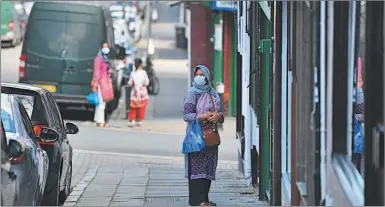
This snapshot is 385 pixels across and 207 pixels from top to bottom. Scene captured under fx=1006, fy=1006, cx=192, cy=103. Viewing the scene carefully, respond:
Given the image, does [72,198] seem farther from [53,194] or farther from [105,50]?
[105,50]

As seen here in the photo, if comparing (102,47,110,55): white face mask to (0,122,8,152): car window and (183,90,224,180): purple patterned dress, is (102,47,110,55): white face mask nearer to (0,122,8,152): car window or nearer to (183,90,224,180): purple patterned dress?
(183,90,224,180): purple patterned dress

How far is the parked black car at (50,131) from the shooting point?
10.2 metres

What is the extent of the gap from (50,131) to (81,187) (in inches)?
107

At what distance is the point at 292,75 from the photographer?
820 centimetres

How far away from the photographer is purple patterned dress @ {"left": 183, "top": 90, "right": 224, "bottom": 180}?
10398mm

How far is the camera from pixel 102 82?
20688 mm

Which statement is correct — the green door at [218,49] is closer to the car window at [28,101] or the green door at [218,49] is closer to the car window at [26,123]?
the car window at [28,101]

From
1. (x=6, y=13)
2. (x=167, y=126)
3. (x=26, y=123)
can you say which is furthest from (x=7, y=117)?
(x=6, y=13)

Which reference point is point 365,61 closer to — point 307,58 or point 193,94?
point 307,58

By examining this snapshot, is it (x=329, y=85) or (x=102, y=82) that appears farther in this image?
(x=102, y=82)

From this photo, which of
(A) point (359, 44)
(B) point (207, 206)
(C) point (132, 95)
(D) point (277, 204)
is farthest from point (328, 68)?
(C) point (132, 95)

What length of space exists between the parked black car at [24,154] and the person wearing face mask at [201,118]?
63.0 inches

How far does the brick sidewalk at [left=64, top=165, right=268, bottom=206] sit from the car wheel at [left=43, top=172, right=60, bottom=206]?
725mm

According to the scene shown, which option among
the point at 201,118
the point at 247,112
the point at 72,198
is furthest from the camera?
the point at 247,112
